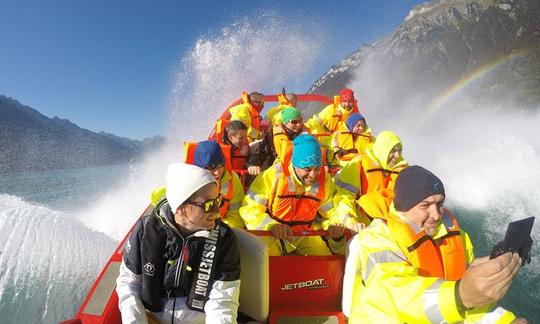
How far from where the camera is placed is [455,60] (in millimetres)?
50375

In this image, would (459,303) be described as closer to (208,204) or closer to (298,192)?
(208,204)

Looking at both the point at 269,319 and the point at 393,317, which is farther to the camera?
the point at 269,319

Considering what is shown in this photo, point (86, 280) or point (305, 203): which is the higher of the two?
point (305, 203)

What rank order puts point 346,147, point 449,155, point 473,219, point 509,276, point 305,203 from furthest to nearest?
→ point 449,155, point 473,219, point 346,147, point 305,203, point 509,276

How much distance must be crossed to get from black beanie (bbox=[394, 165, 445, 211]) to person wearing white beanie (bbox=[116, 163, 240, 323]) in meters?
0.94

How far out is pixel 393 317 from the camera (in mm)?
1499

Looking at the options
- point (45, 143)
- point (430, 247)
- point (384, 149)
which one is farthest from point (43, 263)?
point (45, 143)

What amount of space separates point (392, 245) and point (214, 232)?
0.93 m

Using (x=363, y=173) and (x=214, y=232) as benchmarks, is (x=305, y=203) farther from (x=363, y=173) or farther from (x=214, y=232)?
(x=214, y=232)

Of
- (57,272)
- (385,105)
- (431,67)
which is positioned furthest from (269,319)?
(431,67)

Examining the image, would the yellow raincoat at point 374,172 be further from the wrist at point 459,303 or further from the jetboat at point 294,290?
the wrist at point 459,303

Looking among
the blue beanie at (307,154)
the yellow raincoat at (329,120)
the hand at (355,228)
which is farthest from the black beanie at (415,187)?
the yellow raincoat at (329,120)

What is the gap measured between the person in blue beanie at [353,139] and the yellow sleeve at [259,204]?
2722mm

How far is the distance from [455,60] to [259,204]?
5712 centimetres
